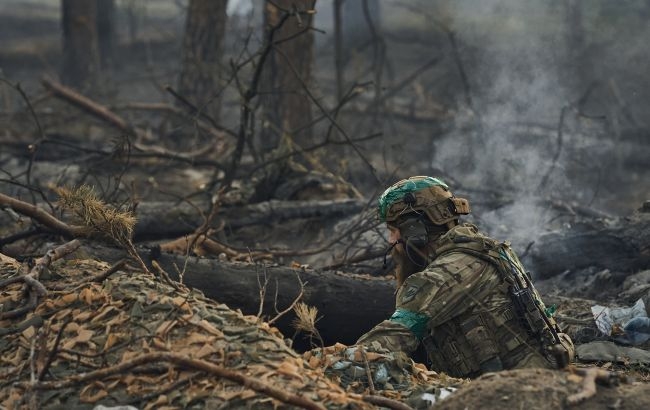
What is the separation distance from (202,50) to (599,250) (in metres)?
6.46

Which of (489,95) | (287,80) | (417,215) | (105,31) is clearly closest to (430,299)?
(417,215)

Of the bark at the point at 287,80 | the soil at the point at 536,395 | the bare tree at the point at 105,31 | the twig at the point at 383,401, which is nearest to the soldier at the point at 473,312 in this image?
the twig at the point at 383,401

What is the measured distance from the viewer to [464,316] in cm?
442

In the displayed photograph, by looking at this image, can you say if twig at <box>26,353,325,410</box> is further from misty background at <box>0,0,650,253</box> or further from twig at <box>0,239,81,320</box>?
misty background at <box>0,0,650,253</box>

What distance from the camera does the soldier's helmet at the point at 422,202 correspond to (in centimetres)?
468

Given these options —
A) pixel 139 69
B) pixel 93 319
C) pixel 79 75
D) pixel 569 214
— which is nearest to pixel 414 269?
pixel 93 319

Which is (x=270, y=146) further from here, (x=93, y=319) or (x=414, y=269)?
(x=93, y=319)

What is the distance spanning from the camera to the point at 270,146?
994cm

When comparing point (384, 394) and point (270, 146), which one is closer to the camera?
point (384, 394)

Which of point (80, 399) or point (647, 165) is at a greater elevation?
point (80, 399)

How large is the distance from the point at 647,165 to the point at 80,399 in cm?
1077

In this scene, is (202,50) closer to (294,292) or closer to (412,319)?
(294,292)

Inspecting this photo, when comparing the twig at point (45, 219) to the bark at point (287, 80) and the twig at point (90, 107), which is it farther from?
the twig at point (90, 107)

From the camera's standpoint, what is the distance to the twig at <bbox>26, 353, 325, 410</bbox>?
3.24 meters
